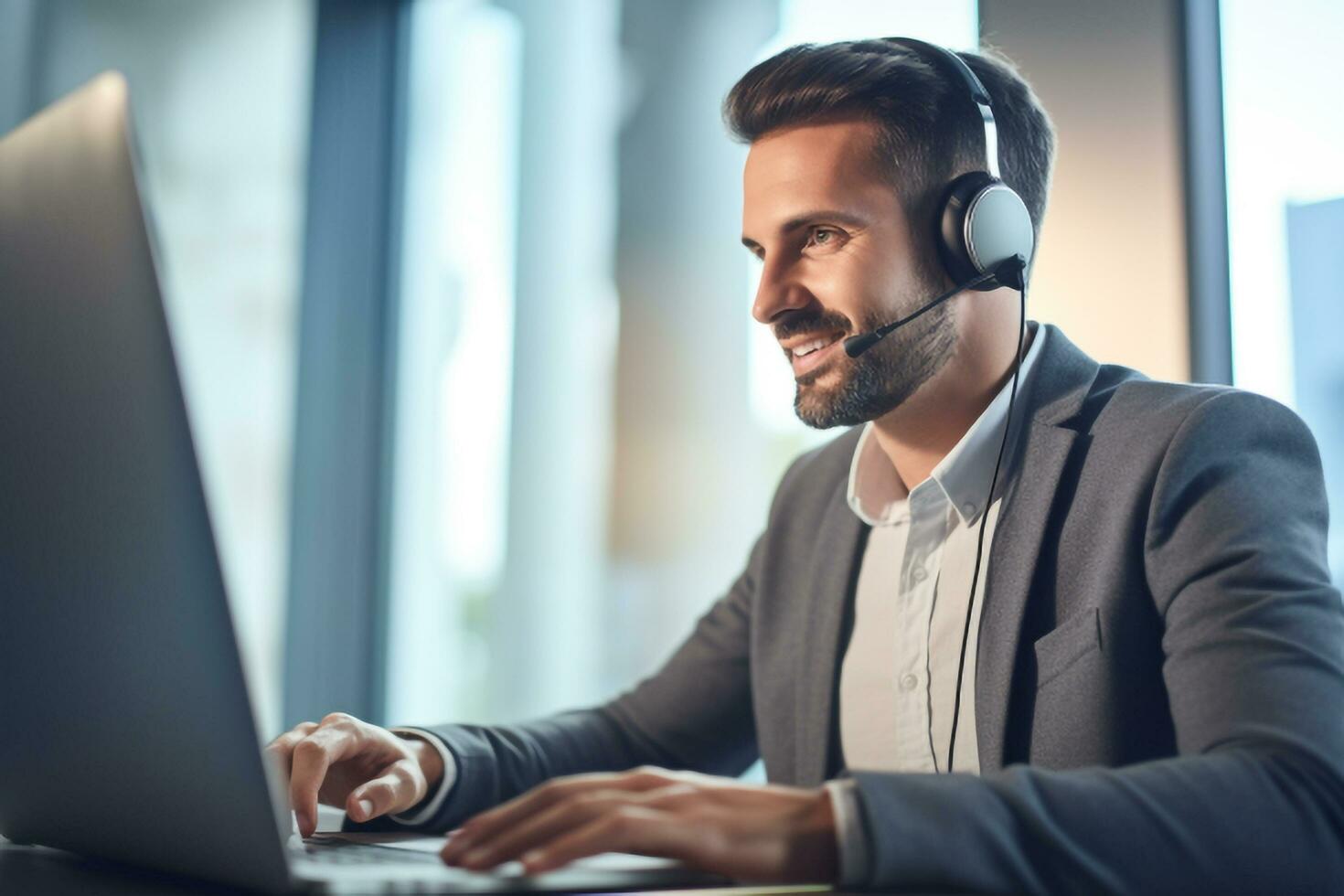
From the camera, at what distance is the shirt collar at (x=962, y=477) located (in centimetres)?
116

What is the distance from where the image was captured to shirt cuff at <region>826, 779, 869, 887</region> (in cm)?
54

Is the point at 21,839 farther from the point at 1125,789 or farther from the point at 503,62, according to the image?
the point at 503,62

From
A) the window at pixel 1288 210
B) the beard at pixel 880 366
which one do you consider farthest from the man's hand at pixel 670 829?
the window at pixel 1288 210

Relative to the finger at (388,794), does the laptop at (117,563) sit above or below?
above

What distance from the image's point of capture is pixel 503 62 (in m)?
2.56

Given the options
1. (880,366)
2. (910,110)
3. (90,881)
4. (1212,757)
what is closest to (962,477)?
(880,366)

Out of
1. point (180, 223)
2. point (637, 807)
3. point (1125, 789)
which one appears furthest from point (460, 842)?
point (180, 223)

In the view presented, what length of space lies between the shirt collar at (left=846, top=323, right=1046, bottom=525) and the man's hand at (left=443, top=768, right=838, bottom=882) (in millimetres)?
639

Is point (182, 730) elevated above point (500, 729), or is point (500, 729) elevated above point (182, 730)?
point (182, 730)

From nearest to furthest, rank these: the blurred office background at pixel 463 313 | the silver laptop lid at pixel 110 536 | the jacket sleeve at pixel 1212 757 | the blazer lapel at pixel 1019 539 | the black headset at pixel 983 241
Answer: the silver laptop lid at pixel 110 536
the jacket sleeve at pixel 1212 757
the blazer lapel at pixel 1019 539
the black headset at pixel 983 241
the blurred office background at pixel 463 313

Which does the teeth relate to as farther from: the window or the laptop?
the laptop

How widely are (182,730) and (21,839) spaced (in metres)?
0.35

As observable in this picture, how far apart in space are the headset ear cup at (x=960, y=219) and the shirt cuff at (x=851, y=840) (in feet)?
2.26

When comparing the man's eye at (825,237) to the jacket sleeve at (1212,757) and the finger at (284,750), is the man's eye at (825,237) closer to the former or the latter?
the jacket sleeve at (1212,757)
